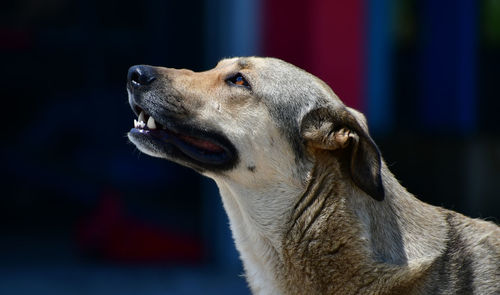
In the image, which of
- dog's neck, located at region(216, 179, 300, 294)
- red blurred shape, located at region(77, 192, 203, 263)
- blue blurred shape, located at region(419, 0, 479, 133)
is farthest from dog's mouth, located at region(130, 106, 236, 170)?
blue blurred shape, located at region(419, 0, 479, 133)

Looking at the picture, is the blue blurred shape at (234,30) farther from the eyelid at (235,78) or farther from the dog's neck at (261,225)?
the dog's neck at (261,225)

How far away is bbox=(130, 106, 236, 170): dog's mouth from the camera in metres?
4.26

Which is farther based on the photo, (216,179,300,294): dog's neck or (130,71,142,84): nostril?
(130,71,142,84): nostril

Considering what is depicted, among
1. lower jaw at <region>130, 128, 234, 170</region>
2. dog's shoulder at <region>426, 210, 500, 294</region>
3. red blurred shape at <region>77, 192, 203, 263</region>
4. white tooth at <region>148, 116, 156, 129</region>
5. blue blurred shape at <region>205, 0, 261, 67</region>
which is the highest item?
blue blurred shape at <region>205, 0, 261, 67</region>

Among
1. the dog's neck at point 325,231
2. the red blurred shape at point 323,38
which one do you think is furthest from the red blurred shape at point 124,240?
the dog's neck at point 325,231

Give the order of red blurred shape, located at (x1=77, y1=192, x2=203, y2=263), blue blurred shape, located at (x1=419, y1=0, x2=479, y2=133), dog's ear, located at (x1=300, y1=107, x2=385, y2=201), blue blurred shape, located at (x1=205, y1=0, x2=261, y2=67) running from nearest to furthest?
1. dog's ear, located at (x1=300, y1=107, x2=385, y2=201)
2. blue blurred shape, located at (x1=205, y1=0, x2=261, y2=67)
3. red blurred shape, located at (x1=77, y1=192, x2=203, y2=263)
4. blue blurred shape, located at (x1=419, y1=0, x2=479, y2=133)

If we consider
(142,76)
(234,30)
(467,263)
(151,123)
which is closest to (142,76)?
(142,76)

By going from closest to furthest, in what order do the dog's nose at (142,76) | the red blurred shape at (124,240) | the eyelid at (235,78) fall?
the dog's nose at (142,76) → the eyelid at (235,78) → the red blurred shape at (124,240)

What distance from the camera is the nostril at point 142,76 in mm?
4281

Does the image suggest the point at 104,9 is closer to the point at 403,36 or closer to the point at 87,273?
the point at 87,273

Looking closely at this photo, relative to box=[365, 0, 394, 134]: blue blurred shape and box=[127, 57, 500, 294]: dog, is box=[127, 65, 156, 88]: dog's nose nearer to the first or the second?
box=[127, 57, 500, 294]: dog

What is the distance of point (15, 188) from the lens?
32.6 ft

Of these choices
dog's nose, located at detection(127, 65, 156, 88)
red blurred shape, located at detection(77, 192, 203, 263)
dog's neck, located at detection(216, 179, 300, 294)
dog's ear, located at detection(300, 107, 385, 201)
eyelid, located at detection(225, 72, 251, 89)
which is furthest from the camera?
red blurred shape, located at detection(77, 192, 203, 263)

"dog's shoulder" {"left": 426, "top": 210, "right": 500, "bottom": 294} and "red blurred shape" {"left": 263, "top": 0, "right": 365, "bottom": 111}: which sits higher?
"red blurred shape" {"left": 263, "top": 0, "right": 365, "bottom": 111}
